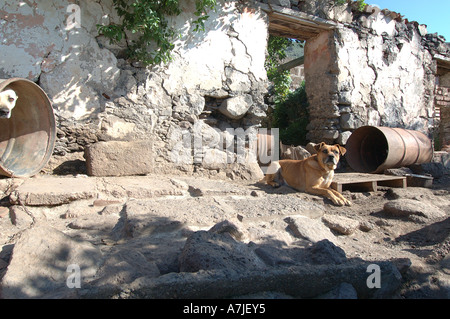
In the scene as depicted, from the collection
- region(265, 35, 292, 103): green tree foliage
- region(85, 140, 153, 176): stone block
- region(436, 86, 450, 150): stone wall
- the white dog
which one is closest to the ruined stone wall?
region(85, 140, 153, 176): stone block

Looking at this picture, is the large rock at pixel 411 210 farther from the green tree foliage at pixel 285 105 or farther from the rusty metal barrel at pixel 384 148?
the green tree foliage at pixel 285 105

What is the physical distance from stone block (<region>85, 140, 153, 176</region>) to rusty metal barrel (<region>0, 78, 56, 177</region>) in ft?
1.57

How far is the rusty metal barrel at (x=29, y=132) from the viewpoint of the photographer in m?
3.61

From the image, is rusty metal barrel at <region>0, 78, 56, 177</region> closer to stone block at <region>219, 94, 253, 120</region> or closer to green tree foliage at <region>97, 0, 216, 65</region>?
green tree foliage at <region>97, 0, 216, 65</region>

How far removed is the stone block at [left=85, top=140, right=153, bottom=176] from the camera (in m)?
3.75

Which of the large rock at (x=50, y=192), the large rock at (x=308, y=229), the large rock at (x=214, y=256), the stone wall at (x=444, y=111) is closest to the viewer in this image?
the large rock at (x=214, y=256)

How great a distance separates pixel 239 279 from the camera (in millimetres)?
1470

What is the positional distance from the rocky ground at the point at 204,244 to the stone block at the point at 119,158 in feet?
0.58

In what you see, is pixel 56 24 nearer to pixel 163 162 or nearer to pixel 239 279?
pixel 163 162

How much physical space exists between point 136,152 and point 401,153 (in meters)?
4.38

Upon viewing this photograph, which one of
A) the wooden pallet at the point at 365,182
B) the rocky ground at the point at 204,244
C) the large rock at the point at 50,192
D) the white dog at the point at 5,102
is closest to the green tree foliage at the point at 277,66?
the wooden pallet at the point at 365,182

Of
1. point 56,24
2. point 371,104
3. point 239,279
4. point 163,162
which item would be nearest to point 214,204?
point 239,279

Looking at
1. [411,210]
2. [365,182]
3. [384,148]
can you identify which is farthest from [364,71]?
[411,210]

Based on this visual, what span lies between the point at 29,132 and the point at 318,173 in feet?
11.9
